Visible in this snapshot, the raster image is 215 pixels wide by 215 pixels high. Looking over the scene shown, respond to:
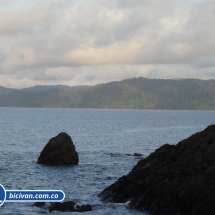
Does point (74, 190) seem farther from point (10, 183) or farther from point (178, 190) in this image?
point (178, 190)

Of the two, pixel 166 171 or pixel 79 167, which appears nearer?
pixel 166 171

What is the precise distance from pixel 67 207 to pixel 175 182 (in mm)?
9668

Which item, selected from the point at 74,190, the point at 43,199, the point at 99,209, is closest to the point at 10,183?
the point at 74,190

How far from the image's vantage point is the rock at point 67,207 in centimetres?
3291

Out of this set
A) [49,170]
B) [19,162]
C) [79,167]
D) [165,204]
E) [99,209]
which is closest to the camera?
[165,204]

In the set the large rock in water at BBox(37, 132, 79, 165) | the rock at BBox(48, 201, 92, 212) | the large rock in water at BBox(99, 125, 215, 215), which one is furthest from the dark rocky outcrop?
the large rock in water at BBox(37, 132, 79, 165)

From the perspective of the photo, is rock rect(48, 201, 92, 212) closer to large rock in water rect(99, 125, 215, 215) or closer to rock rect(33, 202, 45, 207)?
rock rect(33, 202, 45, 207)

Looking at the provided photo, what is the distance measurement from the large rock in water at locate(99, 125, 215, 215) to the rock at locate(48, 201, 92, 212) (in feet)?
11.5

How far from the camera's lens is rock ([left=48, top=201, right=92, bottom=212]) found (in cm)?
3291

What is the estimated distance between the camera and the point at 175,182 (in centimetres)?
3197

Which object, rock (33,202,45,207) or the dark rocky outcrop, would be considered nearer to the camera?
the dark rocky outcrop

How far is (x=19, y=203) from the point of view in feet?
118

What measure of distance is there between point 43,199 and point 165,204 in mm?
10896

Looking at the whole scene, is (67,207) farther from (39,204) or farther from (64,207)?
(39,204)
